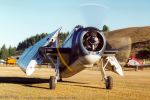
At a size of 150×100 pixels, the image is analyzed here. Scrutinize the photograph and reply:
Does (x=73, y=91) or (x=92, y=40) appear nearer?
(x=73, y=91)

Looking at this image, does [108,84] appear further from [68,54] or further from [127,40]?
[127,40]

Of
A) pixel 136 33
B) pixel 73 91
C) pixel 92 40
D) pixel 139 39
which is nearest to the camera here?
pixel 73 91

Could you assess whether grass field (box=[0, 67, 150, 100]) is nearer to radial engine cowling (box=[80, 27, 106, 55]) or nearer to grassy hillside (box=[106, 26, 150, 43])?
radial engine cowling (box=[80, 27, 106, 55])

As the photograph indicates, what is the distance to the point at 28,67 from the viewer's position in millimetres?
23625

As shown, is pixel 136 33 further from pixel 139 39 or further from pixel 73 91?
pixel 73 91

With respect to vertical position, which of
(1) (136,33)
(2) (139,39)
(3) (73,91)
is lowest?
(3) (73,91)

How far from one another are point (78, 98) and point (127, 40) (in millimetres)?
10366

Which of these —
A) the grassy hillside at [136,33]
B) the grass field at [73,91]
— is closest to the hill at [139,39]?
the grassy hillside at [136,33]

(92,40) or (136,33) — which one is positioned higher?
(136,33)

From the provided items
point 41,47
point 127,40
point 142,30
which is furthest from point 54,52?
point 142,30

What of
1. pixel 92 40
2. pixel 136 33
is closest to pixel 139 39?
pixel 136 33

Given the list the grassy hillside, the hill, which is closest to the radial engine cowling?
the hill

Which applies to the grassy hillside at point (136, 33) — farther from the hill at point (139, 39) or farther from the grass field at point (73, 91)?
the grass field at point (73, 91)

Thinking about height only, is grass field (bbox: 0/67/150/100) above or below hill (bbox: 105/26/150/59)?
→ below
